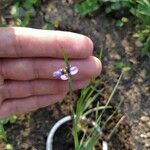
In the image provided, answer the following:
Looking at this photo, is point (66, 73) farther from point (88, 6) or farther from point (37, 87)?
point (88, 6)

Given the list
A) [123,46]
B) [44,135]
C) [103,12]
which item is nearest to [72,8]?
[103,12]

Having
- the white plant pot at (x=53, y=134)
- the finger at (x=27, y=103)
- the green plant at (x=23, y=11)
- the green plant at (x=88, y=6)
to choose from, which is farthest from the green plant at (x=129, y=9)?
the finger at (x=27, y=103)

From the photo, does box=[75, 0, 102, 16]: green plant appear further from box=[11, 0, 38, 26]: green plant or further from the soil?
box=[11, 0, 38, 26]: green plant

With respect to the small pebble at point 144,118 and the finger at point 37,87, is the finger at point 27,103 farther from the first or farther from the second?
the small pebble at point 144,118

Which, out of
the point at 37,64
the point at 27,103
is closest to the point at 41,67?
the point at 37,64

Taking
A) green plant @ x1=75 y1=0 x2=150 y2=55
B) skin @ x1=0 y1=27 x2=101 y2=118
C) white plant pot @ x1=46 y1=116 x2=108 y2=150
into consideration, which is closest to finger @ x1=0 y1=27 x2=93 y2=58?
skin @ x1=0 y1=27 x2=101 y2=118

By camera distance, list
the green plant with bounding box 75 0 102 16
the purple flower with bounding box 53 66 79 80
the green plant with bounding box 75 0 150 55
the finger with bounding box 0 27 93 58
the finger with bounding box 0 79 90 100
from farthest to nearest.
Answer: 1. the green plant with bounding box 75 0 102 16
2. the green plant with bounding box 75 0 150 55
3. the finger with bounding box 0 79 90 100
4. the finger with bounding box 0 27 93 58
5. the purple flower with bounding box 53 66 79 80

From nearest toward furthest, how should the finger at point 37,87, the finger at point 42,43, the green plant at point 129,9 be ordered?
the finger at point 42,43
the finger at point 37,87
the green plant at point 129,9
